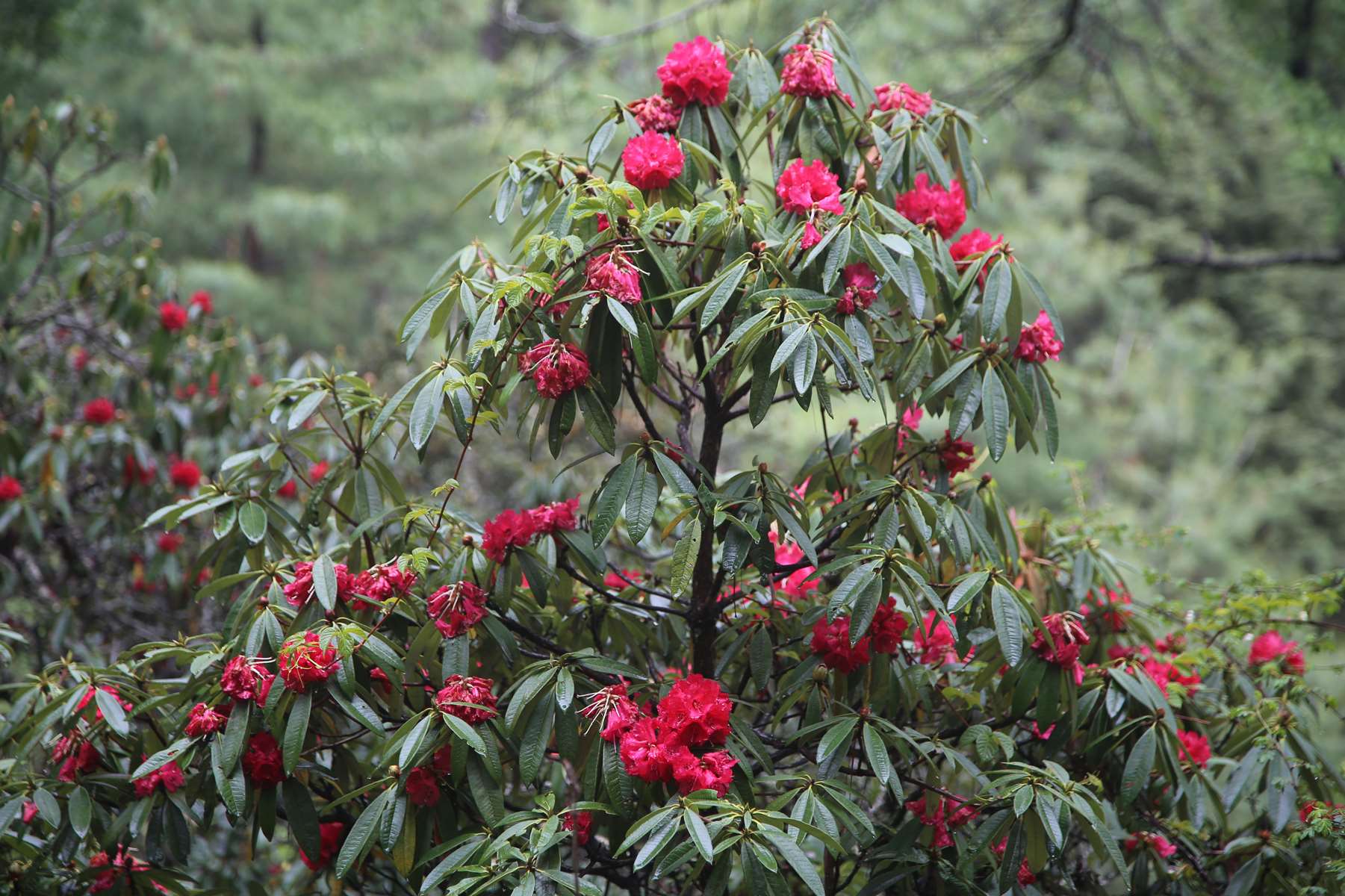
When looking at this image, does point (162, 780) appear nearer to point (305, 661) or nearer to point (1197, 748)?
point (305, 661)

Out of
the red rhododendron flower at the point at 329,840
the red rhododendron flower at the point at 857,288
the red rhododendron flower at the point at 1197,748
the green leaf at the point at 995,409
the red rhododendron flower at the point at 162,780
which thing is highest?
the red rhododendron flower at the point at 857,288

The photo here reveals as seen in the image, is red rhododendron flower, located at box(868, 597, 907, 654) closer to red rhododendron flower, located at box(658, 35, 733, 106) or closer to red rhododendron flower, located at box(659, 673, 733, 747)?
red rhododendron flower, located at box(659, 673, 733, 747)

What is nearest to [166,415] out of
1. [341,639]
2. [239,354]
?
[239,354]

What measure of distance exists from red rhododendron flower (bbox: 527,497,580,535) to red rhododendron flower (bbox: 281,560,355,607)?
0.29m

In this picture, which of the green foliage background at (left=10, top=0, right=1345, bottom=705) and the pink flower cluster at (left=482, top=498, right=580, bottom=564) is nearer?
the pink flower cluster at (left=482, top=498, right=580, bottom=564)

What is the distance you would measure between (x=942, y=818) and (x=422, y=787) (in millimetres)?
759

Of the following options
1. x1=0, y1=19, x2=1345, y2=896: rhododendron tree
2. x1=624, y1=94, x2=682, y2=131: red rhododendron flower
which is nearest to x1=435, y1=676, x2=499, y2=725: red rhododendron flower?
x1=0, y1=19, x2=1345, y2=896: rhododendron tree

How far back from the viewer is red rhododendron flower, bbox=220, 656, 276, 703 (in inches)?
56.8

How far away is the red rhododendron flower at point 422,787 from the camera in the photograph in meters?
1.46

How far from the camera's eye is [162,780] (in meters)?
1.55

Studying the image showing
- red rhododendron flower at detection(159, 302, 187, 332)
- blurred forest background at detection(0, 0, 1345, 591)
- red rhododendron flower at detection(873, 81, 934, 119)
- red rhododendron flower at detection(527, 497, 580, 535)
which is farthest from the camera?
blurred forest background at detection(0, 0, 1345, 591)

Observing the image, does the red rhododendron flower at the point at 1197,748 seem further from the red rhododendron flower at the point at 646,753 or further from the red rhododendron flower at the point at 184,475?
the red rhododendron flower at the point at 184,475

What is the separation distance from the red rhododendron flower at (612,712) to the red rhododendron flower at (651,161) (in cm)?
74

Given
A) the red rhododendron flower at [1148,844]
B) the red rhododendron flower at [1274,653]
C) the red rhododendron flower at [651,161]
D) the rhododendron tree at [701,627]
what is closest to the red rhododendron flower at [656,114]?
the rhododendron tree at [701,627]
